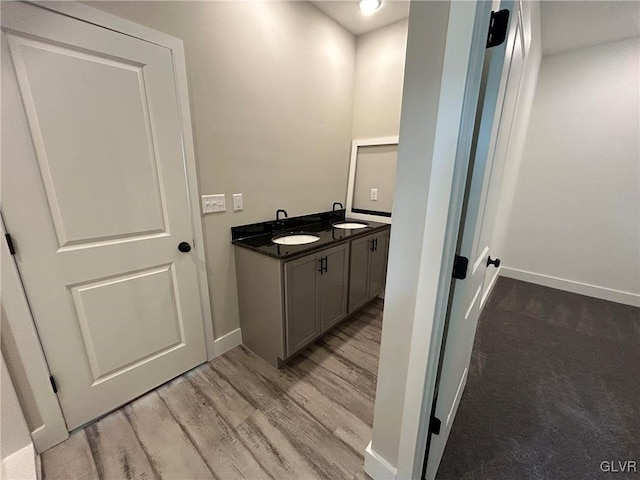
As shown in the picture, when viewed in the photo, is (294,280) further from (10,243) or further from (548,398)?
(548,398)

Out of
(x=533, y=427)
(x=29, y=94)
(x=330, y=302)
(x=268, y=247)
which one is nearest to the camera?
(x=29, y=94)

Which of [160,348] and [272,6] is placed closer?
[160,348]

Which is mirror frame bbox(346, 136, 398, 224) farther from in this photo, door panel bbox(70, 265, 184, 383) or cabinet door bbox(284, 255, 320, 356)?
door panel bbox(70, 265, 184, 383)

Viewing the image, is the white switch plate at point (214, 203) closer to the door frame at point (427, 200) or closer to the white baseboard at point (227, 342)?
the white baseboard at point (227, 342)

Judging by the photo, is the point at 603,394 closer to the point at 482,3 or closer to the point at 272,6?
the point at 482,3

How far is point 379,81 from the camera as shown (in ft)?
8.17

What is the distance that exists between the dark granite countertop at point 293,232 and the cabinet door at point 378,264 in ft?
0.39

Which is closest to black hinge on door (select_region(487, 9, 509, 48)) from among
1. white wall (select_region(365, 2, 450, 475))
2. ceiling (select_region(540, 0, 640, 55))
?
white wall (select_region(365, 2, 450, 475))

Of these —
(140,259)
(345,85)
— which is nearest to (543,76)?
(345,85)

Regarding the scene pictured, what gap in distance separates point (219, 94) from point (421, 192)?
153 cm

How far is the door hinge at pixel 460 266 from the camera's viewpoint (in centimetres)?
88

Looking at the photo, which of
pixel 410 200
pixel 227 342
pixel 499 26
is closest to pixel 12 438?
pixel 227 342

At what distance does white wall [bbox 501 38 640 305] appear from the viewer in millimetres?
2643

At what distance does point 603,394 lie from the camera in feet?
5.42
